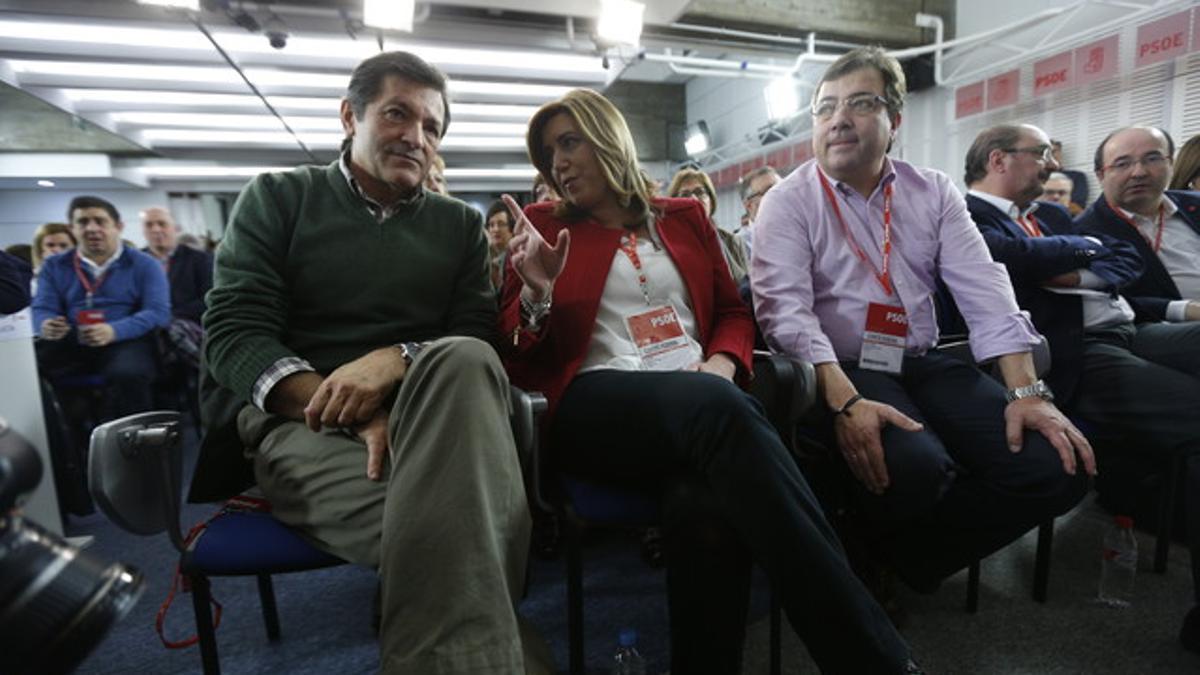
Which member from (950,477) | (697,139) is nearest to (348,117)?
(950,477)

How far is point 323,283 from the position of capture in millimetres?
1286

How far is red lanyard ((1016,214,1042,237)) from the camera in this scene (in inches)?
78.7

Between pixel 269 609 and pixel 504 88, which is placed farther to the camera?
pixel 504 88

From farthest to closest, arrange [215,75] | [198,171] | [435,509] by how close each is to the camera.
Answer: [198,171], [215,75], [435,509]

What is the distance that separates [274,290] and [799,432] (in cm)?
125

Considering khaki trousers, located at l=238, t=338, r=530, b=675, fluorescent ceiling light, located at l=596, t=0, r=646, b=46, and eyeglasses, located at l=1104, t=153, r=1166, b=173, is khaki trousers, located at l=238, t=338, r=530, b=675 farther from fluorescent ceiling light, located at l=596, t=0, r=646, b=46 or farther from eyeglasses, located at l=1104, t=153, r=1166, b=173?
fluorescent ceiling light, located at l=596, t=0, r=646, b=46

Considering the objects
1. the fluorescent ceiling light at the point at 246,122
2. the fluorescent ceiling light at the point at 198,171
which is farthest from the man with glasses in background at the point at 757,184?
the fluorescent ceiling light at the point at 198,171

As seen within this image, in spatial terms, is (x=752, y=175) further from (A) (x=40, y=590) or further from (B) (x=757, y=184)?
(A) (x=40, y=590)

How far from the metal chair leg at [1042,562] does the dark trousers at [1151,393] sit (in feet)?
0.93

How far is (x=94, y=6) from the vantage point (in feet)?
11.1

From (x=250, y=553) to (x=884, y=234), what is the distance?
1.58 m

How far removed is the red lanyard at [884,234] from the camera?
152 cm

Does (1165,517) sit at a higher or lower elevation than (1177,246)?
lower

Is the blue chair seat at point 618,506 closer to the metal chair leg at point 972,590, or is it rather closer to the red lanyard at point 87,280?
the metal chair leg at point 972,590
